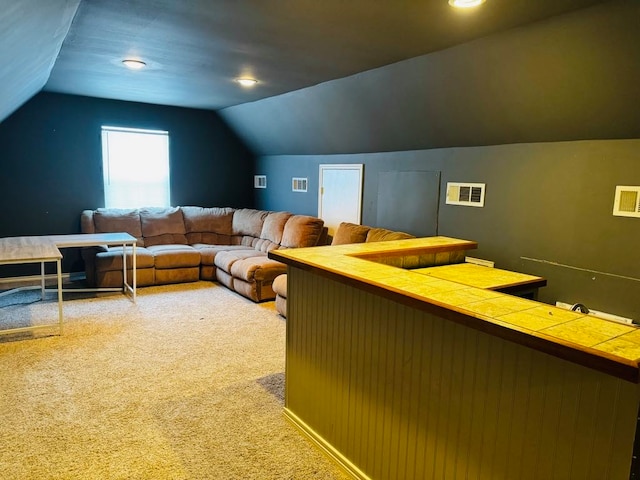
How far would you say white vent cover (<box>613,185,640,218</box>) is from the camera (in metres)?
2.68

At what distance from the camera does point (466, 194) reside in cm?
374

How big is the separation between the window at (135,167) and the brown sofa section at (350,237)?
9.41 feet

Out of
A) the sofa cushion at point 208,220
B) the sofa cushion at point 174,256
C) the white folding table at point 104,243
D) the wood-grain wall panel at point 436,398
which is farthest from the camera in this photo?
the sofa cushion at point 208,220

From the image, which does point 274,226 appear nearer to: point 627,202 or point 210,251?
point 210,251

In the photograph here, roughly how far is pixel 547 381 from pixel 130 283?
4.86m

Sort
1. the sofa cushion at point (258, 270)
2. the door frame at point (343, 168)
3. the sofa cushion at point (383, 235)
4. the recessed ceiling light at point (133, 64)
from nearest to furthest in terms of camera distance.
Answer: the recessed ceiling light at point (133, 64) → the sofa cushion at point (383, 235) → the sofa cushion at point (258, 270) → the door frame at point (343, 168)

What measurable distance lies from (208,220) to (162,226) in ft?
2.09

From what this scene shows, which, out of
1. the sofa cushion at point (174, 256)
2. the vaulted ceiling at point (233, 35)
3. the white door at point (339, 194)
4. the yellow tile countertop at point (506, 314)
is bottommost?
the sofa cushion at point (174, 256)

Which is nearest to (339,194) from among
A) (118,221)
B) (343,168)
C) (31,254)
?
(343,168)

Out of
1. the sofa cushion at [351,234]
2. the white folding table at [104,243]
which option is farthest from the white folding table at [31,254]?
the sofa cushion at [351,234]

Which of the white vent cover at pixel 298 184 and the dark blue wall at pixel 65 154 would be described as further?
the white vent cover at pixel 298 184

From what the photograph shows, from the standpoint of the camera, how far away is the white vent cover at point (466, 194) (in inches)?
143

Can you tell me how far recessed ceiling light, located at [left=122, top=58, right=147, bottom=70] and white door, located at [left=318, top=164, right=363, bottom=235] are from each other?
233 centimetres

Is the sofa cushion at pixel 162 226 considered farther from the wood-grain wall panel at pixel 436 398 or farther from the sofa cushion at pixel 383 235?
the wood-grain wall panel at pixel 436 398
